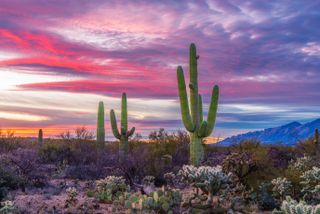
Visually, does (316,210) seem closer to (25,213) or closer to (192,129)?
(25,213)

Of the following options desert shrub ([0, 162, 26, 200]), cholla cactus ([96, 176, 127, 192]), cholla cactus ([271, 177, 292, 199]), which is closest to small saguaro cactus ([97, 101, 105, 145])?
desert shrub ([0, 162, 26, 200])

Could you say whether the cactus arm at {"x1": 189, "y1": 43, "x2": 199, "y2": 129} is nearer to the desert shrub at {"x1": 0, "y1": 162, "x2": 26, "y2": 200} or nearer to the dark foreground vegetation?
the dark foreground vegetation

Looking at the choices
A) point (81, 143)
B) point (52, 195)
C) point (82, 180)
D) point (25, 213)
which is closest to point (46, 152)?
point (81, 143)

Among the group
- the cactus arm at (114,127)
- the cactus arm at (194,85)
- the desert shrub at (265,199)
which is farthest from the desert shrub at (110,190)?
the cactus arm at (114,127)

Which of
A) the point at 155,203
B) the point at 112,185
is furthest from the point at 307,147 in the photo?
the point at 155,203

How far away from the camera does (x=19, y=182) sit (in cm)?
1241

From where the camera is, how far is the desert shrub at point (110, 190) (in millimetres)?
10719

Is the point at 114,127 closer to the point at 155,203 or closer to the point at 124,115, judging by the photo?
the point at 124,115

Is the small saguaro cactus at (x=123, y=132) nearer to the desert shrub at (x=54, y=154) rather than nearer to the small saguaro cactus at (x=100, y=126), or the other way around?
the small saguaro cactus at (x=100, y=126)

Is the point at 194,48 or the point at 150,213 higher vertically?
the point at 194,48

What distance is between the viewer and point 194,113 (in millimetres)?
18922

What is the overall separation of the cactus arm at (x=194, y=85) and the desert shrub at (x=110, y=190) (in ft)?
26.5

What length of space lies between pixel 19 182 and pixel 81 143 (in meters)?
11.6

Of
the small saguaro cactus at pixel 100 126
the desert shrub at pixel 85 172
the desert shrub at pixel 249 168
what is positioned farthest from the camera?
the small saguaro cactus at pixel 100 126
